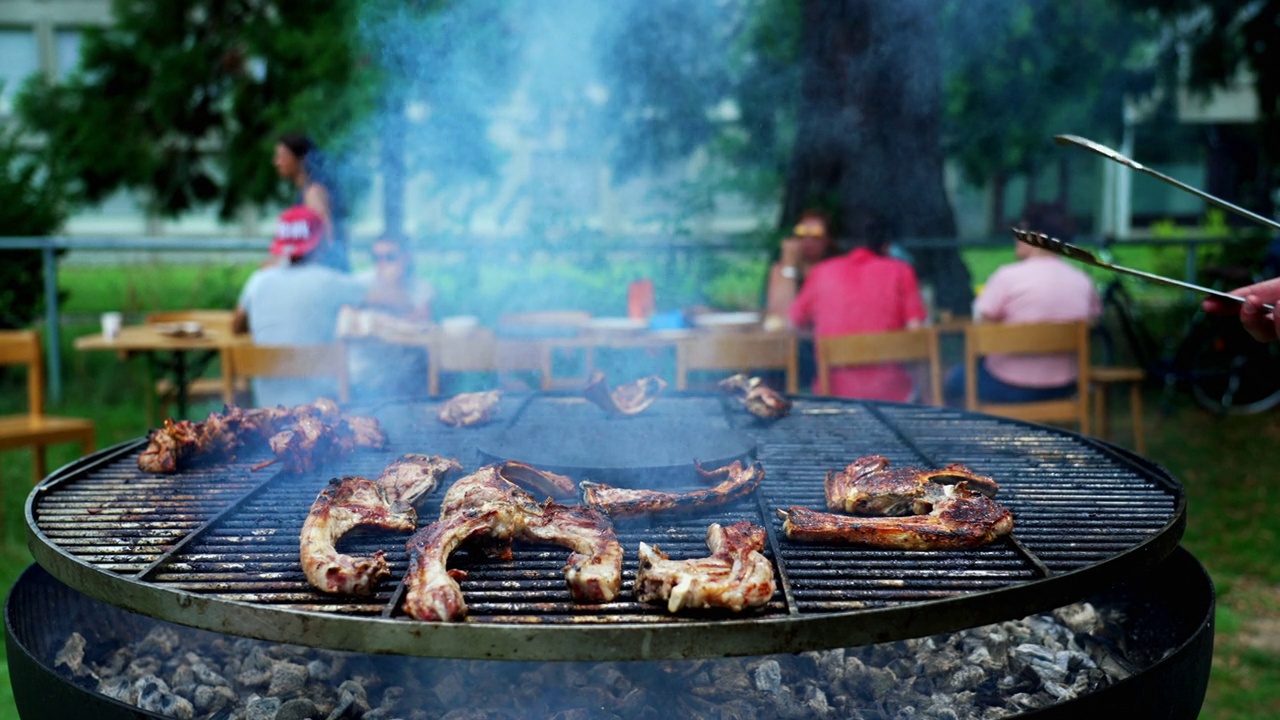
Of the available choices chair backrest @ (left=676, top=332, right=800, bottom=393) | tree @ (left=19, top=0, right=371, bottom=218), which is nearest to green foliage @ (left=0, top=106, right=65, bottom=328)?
tree @ (left=19, top=0, right=371, bottom=218)

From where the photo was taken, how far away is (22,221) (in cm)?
1228

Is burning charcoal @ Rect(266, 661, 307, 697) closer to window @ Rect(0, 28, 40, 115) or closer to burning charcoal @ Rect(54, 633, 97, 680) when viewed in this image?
burning charcoal @ Rect(54, 633, 97, 680)

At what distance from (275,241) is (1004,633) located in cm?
563

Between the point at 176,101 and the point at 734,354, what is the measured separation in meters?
12.6

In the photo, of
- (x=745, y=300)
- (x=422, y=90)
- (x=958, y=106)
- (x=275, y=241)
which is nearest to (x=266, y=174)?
(x=422, y=90)

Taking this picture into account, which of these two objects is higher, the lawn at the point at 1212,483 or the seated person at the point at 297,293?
the seated person at the point at 297,293

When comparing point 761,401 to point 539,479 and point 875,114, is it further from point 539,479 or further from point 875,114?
point 875,114

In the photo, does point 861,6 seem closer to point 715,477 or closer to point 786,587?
point 715,477

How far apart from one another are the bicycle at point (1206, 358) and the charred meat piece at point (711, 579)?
28.7ft

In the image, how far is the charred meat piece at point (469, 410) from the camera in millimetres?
4160

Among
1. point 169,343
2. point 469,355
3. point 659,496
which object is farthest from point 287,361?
point 659,496

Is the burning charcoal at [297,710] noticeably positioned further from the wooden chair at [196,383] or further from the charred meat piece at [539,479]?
the wooden chair at [196,383]

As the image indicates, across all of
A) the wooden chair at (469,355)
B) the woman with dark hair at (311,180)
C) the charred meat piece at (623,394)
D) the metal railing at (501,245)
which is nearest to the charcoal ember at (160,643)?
the charred meat piece at (623,394)

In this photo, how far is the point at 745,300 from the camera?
13.4 m
